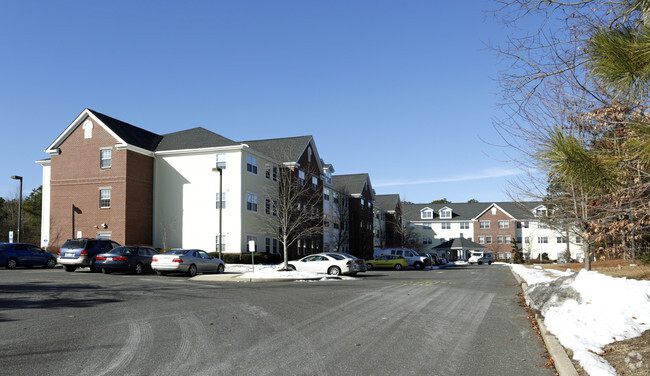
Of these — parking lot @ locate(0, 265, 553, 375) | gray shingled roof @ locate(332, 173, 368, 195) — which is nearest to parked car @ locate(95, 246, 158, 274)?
parking lot @ locate(0, 265, 553, 375)

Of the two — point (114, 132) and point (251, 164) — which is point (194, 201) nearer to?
point (251, 164)

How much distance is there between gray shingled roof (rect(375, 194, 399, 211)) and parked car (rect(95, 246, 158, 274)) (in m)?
61.8

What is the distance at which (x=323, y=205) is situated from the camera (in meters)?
56.1

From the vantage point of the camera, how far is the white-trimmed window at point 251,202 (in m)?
41.2

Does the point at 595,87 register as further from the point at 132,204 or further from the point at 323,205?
the point at 323,205

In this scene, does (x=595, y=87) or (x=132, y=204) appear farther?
(x=132, y=204)

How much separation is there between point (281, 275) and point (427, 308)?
38.3 feet

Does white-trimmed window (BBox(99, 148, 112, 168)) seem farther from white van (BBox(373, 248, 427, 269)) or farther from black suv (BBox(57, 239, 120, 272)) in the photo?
white van (BBox(373, 248, 427, 269))

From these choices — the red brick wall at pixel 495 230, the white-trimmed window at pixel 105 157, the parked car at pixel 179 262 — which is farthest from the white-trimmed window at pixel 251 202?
the red brick wall at pixel 495 230

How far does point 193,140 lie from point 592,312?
3754 cm

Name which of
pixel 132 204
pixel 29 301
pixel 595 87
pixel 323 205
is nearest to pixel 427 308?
pixel 595 87

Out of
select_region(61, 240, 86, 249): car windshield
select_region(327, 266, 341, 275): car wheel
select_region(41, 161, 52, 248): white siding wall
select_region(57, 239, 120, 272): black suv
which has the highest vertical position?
select_region(41, 161, 52, 248): white siding wall

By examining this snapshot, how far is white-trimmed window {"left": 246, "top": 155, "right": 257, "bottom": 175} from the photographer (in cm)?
4122

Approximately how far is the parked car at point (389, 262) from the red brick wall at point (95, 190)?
60.0ft
